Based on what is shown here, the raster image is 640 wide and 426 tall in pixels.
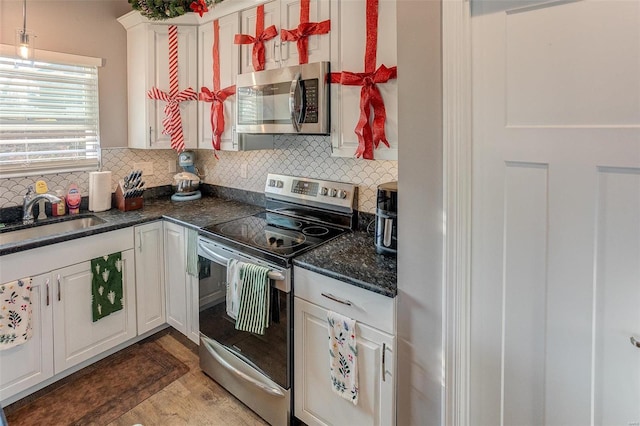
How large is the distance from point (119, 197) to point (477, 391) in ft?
8.80

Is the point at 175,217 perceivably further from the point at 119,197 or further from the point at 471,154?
the point at 471,154

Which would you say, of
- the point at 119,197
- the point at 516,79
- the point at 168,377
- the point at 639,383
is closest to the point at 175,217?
the point at 119,197

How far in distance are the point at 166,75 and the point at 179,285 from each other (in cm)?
160

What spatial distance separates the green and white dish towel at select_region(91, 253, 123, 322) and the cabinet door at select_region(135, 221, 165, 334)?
13 cm

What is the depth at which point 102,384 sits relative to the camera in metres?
2.27

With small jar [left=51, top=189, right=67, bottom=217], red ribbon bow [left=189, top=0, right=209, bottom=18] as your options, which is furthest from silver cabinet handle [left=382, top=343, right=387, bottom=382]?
small jar [left=51, top=189, right=67, bottom=217]

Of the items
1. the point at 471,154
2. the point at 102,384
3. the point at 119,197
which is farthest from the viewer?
the point at 119,197

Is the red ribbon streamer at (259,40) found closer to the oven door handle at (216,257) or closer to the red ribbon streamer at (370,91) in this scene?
the red ribbon streamer at (370,91)

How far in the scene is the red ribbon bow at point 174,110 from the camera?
274 centimetres

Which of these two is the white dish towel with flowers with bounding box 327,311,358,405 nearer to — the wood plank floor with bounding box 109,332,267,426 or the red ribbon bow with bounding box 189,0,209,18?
the wood plank floor with bounding box 109,332,267,426

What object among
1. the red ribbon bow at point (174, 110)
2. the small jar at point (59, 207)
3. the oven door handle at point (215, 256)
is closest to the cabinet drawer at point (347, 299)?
the oven door handle at point (215, 256)

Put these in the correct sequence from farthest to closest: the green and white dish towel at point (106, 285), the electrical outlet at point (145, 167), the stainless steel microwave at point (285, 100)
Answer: the electrical outlet at point (145, 167), the green and white dish towel at point (106, 285), the stainless steel microwave at point (285, 100)

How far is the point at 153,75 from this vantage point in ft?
8.97

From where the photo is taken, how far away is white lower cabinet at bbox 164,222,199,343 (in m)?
2.45
